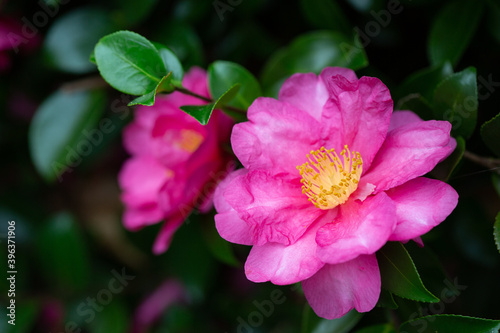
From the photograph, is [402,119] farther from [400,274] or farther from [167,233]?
[167,233]

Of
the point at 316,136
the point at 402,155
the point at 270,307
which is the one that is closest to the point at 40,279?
the point at 270,307

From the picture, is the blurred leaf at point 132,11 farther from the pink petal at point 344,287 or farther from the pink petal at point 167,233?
the pink petal at point 344,287

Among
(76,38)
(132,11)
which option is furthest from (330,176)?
(76,38)

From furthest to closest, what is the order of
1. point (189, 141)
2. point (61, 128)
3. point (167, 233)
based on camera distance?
point (61, 128) → point (189, 141) → point (167, 233)

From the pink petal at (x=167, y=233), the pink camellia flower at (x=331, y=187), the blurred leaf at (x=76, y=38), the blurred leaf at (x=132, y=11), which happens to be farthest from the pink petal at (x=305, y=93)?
the blurred leaf at (x=76, y=38)

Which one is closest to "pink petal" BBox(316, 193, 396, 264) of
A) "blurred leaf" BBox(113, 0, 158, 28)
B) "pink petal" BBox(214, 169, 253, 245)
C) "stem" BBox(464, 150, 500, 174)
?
"pink petal" BBox(214, 169, 253, 245)

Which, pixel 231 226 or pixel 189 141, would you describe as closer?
pixel 231 226

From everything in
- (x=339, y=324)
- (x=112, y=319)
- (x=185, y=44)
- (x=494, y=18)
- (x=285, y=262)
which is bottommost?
(x=112, y=319)
